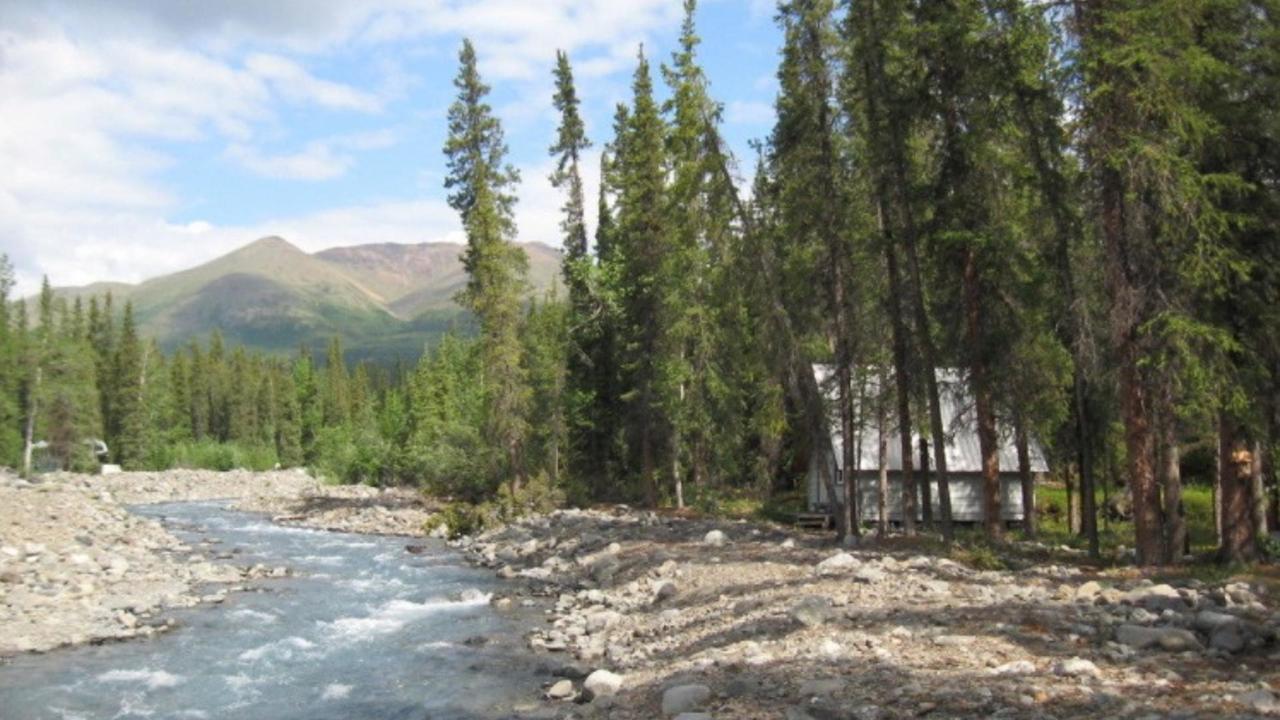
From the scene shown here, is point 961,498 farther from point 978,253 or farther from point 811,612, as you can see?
point 811,612

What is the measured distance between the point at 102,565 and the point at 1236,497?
88.9 ft

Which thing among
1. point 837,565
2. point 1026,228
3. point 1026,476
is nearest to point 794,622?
point 837,565

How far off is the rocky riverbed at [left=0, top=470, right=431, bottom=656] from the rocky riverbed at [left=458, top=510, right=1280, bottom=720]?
30.7 ft

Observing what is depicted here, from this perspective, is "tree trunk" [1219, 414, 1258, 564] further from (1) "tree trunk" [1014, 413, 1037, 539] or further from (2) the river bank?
(1) "tree trunk" [1014, 413, 1037, 539]

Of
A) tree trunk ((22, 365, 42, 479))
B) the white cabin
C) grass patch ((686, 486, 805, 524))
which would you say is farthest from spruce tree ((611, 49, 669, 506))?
tree trunk ((22, 365, 42, 479))

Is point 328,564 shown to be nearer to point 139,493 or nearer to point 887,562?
point 887,562

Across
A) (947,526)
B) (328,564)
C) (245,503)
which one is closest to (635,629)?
(947,526)

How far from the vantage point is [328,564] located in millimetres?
30359

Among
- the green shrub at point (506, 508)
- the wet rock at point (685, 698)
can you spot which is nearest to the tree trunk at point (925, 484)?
the wet rock at point (685, 698)

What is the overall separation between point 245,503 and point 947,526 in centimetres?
5029

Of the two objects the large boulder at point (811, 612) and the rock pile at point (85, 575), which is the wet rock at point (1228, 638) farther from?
the rock pile at point (85, 575)

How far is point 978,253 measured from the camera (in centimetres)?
1892

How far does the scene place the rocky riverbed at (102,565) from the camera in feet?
63.4

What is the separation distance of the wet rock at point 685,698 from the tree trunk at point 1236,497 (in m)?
11.4
